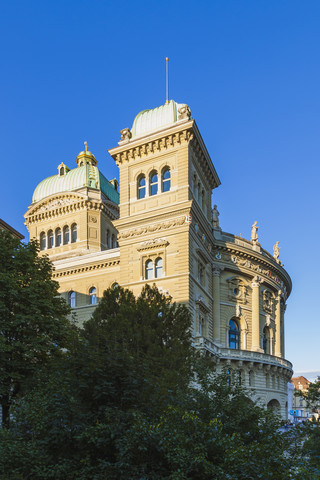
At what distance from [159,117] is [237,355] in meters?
22.9

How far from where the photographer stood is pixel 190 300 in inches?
1403

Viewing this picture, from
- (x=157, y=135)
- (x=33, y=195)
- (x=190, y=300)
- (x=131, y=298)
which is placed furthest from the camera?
(x=33, y=195)

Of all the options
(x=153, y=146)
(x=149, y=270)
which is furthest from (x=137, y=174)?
(x=149, y=270)

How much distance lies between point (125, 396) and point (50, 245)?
5196cm

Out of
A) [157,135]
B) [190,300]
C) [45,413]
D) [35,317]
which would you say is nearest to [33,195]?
[157,135]

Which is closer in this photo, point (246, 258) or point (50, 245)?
point (246, 258)

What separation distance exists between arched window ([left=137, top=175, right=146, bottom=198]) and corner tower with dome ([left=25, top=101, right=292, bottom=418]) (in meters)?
0.09

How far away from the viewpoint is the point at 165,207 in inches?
1478

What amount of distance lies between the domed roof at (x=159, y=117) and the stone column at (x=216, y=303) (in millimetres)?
14359

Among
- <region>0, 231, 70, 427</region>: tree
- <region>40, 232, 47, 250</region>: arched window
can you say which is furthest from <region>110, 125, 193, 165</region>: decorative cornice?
<region>40, 232, 47, 250</region>: arched window

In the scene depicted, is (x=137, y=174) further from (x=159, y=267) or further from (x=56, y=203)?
(x=56, y=203)

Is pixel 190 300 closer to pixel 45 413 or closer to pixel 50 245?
pixel 45 413

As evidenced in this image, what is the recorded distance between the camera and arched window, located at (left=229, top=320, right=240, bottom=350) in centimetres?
4612

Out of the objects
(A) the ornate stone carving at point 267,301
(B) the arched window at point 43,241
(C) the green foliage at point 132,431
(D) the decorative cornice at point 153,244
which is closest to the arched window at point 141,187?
(D) the decorative cornice at point 153,244
